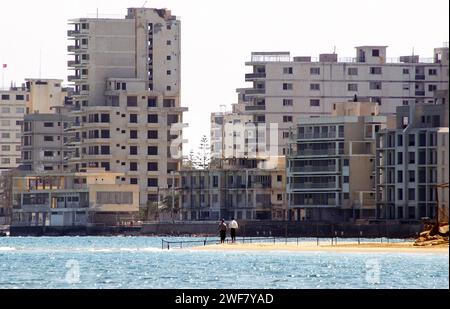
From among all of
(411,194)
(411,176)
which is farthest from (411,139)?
(411,194)

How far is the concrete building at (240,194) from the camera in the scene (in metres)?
194

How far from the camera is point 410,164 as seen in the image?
160 m

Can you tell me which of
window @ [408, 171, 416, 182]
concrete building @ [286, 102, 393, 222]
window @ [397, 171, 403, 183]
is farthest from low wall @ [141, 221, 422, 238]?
concrete building @ [286, 102, 393, 222]

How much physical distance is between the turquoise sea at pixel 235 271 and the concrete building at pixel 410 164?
59.9 metres


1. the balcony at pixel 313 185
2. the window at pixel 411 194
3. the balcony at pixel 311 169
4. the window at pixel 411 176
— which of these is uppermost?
the balcony at pixel 311 169

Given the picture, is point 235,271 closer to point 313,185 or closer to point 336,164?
point 336,164

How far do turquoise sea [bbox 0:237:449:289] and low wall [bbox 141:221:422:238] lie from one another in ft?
192

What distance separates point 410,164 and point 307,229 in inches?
532

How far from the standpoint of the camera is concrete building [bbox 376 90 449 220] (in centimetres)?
15662

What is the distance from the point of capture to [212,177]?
19675 centimetres

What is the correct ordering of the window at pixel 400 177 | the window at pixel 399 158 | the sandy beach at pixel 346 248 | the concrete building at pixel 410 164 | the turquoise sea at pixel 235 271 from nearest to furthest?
the turquoise sea at pixel 235 271 → the sandy beach at pixel 346 248 → the concrete building at pixel 410 164 → the window at pixel 399 158 → the window at pixel 400 177

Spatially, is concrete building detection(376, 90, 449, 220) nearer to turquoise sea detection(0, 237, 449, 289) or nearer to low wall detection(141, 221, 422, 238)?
low wall detection(141, 221, 422, 238)

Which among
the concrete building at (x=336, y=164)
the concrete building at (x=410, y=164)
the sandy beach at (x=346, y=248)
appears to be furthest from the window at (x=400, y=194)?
the sandy beach at (x=346, y=248)

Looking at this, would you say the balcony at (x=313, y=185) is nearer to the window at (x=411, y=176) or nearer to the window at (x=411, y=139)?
the window at (x=411, y=176)
